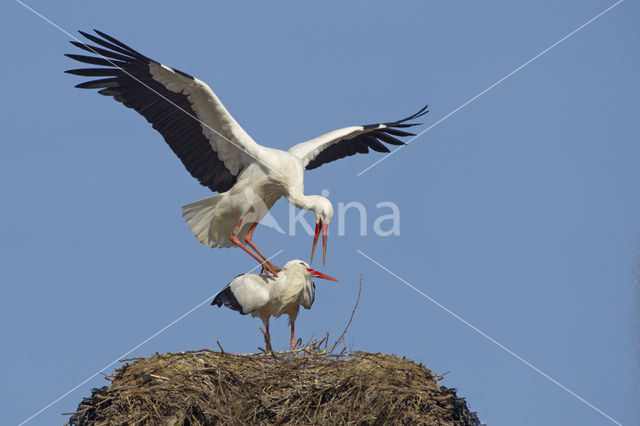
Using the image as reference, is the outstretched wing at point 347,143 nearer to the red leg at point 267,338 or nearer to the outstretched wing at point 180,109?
the outstretched wing at point 180,109

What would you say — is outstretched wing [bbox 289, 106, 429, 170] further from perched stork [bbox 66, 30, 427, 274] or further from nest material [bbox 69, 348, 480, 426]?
nest material [bbox 69, 348, 480, 426]

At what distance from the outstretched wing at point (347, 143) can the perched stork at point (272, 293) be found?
1.86 m

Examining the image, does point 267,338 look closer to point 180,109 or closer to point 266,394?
point 266,394

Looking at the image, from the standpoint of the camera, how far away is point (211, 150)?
1022 centimetres

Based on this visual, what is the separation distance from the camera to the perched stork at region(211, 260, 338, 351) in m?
8.68

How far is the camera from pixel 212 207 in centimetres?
1012

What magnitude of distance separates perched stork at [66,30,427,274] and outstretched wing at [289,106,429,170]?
0.03m

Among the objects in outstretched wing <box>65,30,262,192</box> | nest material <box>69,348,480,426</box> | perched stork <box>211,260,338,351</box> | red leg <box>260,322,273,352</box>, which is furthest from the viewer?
outstretched wing <box>65,30,262,192</box>

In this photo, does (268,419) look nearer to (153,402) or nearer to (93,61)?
(153,402)

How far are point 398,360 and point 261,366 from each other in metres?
1.06

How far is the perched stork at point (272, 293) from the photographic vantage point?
28.5ft

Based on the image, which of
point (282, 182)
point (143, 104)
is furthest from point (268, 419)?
point (143, 104)

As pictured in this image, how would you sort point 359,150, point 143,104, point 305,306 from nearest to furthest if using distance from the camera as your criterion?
point 305,306 < point 143,104 < point 359,150

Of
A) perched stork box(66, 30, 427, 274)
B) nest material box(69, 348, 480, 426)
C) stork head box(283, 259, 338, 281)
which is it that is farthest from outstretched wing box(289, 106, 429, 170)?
nest material box(69, 348, 480, 426)
